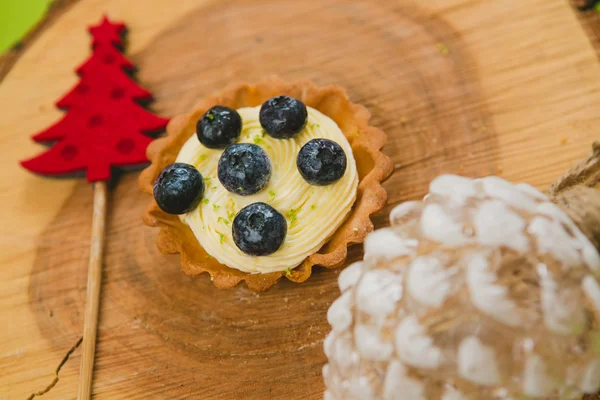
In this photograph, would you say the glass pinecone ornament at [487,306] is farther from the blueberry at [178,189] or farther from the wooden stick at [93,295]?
the wooden stick at [93,295]

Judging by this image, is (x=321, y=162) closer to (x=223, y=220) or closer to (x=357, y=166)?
(x=357, y=166)

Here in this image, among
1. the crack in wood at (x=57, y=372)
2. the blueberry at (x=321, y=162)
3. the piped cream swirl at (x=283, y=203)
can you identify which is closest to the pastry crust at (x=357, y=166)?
the piped cream swirl at (x=283, y=203)

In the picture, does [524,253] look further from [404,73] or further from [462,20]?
[462,20]

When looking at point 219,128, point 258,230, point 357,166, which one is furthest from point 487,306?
point 219,128

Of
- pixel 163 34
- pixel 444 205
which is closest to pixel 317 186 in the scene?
pixel 444 205

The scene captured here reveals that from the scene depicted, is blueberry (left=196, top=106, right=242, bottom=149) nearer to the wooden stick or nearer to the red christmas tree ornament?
the red christmas tree ornament

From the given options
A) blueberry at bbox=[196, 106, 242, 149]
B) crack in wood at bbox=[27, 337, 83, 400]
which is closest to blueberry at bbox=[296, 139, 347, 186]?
blueberry at bbox=[196, 106, 242, 149]
